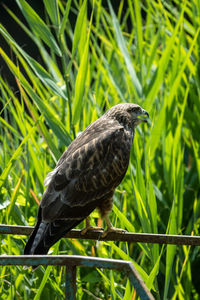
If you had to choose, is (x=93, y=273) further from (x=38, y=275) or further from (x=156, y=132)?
(x=156, y=132)

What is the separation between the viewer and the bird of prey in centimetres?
182

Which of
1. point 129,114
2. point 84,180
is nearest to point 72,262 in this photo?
point 84,180

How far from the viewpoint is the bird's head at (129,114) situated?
2.21m

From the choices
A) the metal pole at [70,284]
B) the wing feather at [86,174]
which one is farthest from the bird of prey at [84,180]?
the metal pole at [70,284]

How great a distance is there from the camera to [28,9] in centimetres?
214

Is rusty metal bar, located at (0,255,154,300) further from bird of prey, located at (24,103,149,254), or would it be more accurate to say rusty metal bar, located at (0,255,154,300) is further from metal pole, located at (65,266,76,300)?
bird of prey, located at (24,103,149,254)

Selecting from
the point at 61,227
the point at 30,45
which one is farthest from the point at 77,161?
the point at 30,45

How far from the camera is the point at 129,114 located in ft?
7.31

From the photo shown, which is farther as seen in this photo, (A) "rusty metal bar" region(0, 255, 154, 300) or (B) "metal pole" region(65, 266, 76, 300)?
(B) "metal pole" region(65, 266, 76, 300)

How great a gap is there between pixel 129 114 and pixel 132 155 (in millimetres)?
256

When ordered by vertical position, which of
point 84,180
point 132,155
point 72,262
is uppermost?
point 72,262

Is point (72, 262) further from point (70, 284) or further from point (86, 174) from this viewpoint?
point (86, 174)

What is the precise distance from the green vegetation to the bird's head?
42 millimetres

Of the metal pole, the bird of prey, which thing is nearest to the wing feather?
the bird of prey
